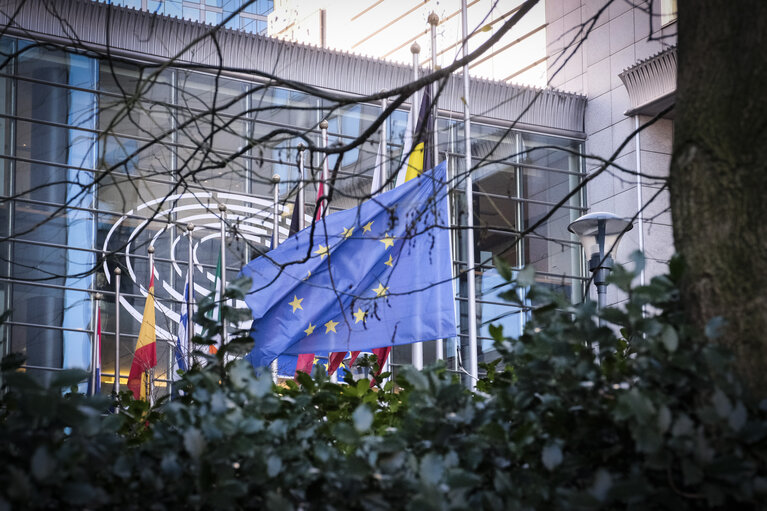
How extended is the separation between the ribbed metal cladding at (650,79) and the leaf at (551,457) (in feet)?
76.6

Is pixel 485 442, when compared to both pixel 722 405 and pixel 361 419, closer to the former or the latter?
pixel 361 419

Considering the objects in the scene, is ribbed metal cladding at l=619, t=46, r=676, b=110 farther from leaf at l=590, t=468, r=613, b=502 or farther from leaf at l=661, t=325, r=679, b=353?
leaf at l=590, t=468, r=613, b=502

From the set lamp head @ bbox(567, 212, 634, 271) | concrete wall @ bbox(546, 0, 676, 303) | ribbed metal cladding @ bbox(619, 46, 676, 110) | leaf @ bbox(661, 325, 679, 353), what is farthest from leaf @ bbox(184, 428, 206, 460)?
ribbed metal cladding @ bbox(619, 46, 676, 110)

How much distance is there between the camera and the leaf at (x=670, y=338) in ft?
8.67

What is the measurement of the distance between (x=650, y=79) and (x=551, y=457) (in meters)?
24.3

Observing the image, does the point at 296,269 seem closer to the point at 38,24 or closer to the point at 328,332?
the point at 328,332

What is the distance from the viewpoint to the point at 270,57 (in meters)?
24.3

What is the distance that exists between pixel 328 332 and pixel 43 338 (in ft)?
41.9

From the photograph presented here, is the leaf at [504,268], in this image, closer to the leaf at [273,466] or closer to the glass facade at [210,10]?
the leaf at [273,466]

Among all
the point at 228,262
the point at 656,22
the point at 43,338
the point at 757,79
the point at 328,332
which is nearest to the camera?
the point at 757,79

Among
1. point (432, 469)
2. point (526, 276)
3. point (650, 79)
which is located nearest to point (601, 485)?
point (432, 469)

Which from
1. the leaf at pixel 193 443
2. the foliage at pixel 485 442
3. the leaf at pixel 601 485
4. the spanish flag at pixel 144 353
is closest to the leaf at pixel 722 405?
the foliage at pixel 485 442

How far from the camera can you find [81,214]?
2247 centimetres

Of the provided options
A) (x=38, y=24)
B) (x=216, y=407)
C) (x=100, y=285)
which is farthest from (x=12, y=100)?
(x=216, y=407)
